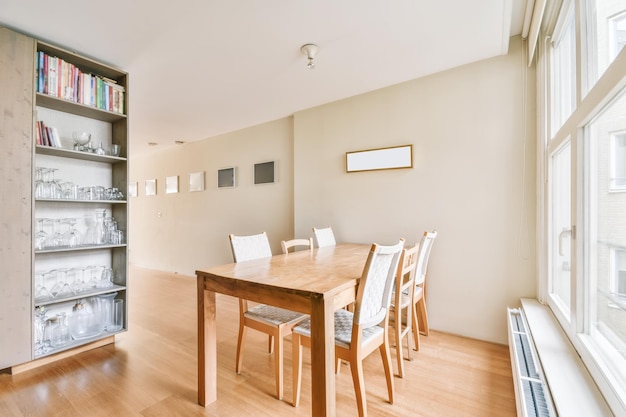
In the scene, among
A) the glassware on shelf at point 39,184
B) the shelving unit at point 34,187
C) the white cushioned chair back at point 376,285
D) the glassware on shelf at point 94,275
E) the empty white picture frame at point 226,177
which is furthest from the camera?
the empty white picture frame at point 226,177

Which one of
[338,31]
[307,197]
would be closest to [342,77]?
[338,31]

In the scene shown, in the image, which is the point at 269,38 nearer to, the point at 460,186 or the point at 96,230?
the point at 460,186

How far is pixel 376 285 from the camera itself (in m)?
1.52

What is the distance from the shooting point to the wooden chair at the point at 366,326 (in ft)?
4.62

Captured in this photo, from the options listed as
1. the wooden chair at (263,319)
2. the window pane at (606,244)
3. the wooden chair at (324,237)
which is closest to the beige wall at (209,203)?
the wooden chair at (324,237)

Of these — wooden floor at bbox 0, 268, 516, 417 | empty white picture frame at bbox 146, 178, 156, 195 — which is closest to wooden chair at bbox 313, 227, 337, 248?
wooden floor at bbox 0, 268, 516, 417

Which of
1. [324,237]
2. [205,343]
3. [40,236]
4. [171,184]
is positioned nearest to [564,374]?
[205,343]

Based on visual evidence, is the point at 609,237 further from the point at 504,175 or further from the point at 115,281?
the point at 115,281

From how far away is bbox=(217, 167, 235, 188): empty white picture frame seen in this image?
178 inches

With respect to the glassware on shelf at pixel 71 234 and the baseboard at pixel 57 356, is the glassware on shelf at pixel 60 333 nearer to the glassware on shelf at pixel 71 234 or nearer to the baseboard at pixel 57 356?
the baseboard at pixel 57 356

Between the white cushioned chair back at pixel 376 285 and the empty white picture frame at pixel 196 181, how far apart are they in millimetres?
4125

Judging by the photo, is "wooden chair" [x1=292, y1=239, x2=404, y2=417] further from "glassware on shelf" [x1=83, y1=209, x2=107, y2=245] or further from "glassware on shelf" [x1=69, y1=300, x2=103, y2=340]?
"glassware on shelf" [x1=83, y1=209, x2=107, y2=245]

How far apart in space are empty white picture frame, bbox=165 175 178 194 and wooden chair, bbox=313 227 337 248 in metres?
3.58

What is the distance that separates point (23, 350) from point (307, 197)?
2.70 meters
